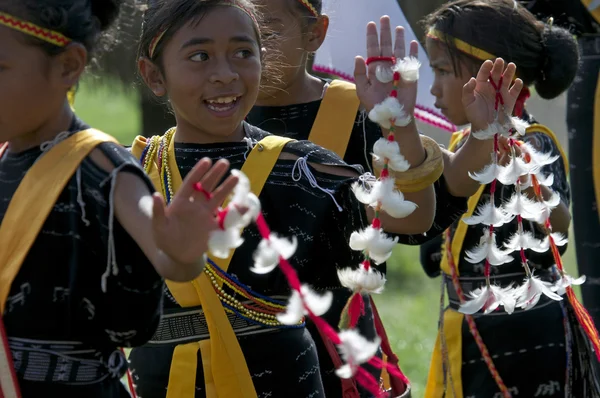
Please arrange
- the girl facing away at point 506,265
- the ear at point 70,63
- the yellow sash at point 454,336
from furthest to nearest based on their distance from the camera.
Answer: the yellow sash at point 454,336 < the girl facing away at point 506,265 < the ear at point 70,63

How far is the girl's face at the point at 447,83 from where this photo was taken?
12.7 ft

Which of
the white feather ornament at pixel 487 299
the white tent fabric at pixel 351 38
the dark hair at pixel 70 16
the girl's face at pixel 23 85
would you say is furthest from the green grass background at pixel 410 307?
the girl's face at pixel 23 85

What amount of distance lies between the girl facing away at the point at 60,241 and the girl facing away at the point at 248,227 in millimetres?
473

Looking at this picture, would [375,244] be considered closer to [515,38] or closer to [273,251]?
[273,251]

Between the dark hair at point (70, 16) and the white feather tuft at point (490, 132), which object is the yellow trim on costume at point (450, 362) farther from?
the dark hair at point (70, 16)

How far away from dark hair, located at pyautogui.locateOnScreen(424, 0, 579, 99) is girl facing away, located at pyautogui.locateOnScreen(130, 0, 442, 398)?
1.14 meters

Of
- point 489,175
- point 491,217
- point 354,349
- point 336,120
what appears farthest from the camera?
point 336,120

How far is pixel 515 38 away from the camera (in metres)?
3.98

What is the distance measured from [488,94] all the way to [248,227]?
0.79 m

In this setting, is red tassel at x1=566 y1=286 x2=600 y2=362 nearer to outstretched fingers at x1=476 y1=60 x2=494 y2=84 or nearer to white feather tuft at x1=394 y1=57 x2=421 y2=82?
outstretched fingers at x1=476 y1=60 x2=494 y2=84

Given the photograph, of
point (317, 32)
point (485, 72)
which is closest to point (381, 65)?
point (485, 72)

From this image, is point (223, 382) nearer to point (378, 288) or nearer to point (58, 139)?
point (378, 288)

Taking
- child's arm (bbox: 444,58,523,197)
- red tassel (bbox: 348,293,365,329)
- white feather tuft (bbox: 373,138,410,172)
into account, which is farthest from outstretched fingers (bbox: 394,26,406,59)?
red tassel (bbox: 348,293,365,329)

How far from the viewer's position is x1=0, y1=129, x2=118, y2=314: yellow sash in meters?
2.29
